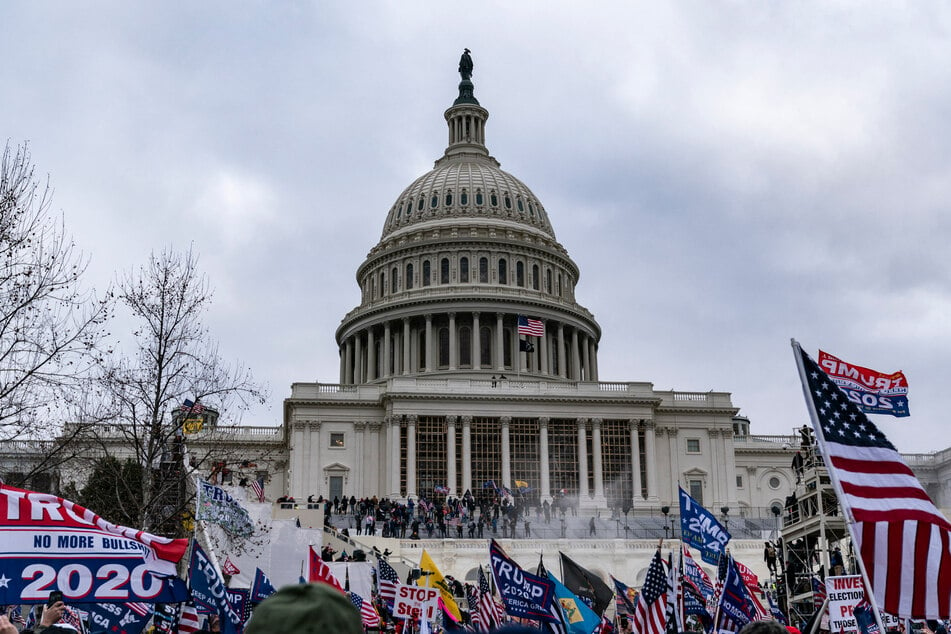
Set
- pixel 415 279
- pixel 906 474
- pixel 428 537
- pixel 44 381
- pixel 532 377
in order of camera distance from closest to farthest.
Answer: pixel 906 474
pixel 44 381
pixel 428 537
pixel 532 377
pixel 415 279

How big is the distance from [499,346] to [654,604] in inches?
2902

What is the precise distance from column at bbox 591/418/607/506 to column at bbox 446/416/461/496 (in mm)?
9132

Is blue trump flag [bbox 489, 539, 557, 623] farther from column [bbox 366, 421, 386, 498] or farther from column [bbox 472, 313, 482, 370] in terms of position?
column [bbox 472, 313, 482, 370]

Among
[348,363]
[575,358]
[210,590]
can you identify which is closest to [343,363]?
[348,363]

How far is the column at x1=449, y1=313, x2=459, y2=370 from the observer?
9238cm

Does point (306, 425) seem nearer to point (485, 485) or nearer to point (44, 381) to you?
point (485, 485)

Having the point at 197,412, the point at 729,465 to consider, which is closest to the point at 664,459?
the point at 729,465

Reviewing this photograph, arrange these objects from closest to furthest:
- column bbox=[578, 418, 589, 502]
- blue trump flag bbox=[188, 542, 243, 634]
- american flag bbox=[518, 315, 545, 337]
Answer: blue trump flag bbox=[188, 542, 243, 634], column bbox=[578, 418, 589, 502], american flag bbox=[518, 315, 545, 337]

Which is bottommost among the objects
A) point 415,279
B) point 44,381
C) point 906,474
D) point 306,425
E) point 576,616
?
point 576,616

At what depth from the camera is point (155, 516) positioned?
32500 mm

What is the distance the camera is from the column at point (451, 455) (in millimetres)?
75938

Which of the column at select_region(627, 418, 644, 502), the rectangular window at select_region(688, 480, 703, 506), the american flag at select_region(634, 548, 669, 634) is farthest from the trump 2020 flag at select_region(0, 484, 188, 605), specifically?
the rectangular window at select_region(688, 480, 703, 506)

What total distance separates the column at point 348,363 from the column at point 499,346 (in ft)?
45.4

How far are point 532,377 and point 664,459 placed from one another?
15.1 m
